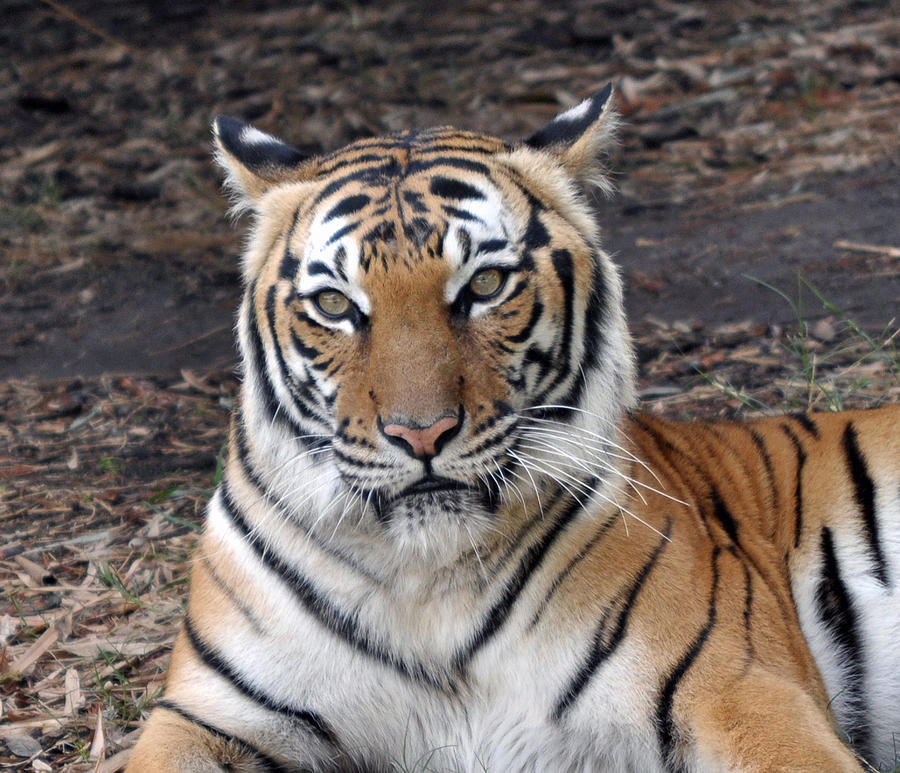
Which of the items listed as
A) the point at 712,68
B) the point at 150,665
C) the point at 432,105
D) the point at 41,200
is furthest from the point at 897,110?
the point at 150,665

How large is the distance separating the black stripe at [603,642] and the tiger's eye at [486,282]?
2.12ft

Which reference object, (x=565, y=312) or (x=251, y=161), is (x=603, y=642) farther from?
(x=251, y=161)

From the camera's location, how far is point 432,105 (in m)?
7.04

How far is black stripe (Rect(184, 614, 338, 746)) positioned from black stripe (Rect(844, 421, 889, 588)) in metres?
1.36

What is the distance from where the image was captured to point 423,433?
81.4 inches

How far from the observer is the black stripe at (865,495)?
2863 mm

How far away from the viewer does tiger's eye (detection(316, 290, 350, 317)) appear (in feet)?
7.40

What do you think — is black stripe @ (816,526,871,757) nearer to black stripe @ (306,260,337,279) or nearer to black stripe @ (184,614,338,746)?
black stripe @ (184,614,338,746)

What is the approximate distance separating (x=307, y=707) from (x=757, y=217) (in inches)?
157

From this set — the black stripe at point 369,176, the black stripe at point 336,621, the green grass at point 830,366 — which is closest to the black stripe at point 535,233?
the black stripe at point 369,176

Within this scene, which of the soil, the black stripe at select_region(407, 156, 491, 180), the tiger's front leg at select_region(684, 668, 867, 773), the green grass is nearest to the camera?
the tiger's front leg at select_region(684, 668, 867, 773)

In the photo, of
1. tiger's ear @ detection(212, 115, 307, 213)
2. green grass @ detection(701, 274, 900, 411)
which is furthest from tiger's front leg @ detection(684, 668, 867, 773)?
green grass @ detection(701, 274, 900, 411)

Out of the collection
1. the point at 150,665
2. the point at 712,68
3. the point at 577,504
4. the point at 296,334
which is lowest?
the point at 150,665

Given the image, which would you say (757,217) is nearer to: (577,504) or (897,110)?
(897,110)
